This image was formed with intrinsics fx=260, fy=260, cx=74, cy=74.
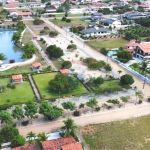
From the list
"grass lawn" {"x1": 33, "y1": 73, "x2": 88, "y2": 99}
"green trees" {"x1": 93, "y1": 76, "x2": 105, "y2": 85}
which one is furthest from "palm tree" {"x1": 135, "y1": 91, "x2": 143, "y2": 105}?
"grass lawn" {"x1": 33, "y1": 73, "x2": 88, "y2": 99}

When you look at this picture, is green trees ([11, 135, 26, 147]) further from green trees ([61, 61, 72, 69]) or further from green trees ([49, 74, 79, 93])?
green trees ([61, 61, 72, 69])

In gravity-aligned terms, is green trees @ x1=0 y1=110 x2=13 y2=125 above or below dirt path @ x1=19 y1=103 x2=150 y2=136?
above

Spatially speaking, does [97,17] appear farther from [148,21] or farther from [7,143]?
[7,143]

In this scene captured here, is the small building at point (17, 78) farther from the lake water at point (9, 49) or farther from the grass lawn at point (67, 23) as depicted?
the grass lawn at point (67, 23)

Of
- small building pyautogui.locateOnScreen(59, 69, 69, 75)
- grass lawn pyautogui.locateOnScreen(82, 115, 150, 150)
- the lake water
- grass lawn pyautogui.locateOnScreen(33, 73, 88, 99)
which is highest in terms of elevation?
small building pyautogui.locateOnScreen(59, 69, 69, 75)

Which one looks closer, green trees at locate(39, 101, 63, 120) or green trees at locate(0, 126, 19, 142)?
green trees at locate(0, 126, 19, 142)

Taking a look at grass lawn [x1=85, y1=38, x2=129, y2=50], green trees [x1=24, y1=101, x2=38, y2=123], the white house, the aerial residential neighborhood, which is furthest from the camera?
the white house

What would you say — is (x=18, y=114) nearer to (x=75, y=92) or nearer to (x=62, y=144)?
(x=62, y=144)

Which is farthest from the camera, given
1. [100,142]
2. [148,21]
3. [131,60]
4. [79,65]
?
[148,21]

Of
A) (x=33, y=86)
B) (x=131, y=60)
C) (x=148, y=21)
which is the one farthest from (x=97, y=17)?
(x=33, y=86)

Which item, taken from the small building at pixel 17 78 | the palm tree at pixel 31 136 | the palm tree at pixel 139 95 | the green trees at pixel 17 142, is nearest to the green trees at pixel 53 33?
the small building at pixel 17 78
